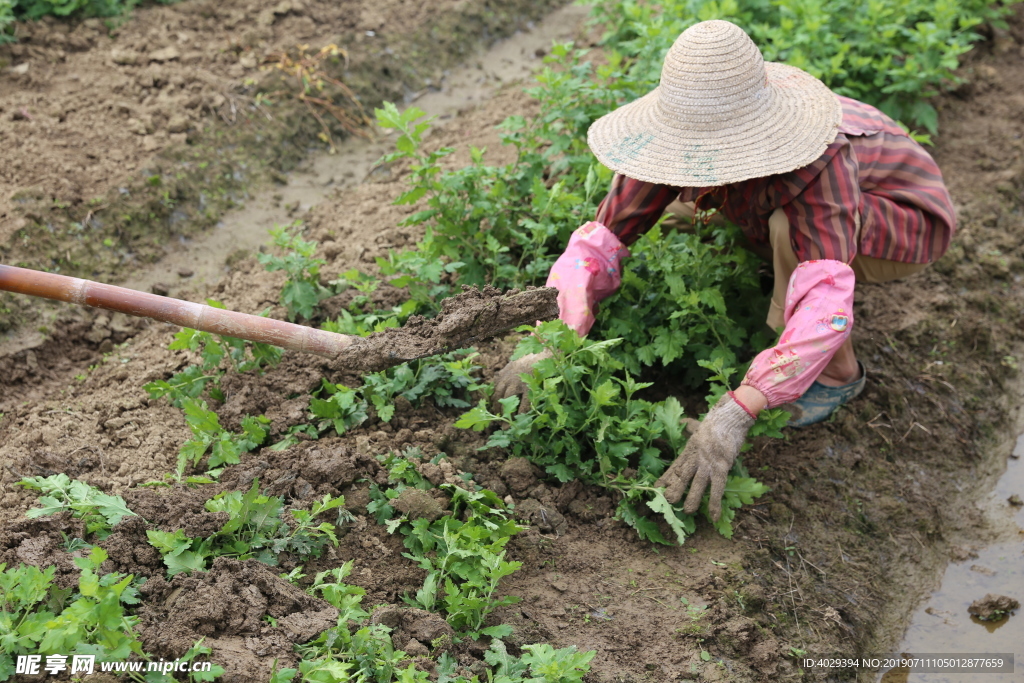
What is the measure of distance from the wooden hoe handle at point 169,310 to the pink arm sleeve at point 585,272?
2.75ft

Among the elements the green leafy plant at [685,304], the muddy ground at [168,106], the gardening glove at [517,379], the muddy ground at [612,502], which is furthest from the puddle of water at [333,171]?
the green leafy plant at [685,304]

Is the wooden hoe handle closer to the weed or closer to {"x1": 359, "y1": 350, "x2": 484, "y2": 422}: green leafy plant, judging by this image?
{"x1": 359, "y1": 350, "x2": 484, "y2": 422}: green leafy plant

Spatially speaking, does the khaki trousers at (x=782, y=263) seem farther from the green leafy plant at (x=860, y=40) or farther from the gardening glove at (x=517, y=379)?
the green leafy plant at (x=860, y=40)

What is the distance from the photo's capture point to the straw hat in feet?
9.73

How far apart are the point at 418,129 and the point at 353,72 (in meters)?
2.76

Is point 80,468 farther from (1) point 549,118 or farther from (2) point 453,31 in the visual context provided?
(2) point 453,31

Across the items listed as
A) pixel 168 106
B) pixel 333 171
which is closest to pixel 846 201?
pixel 333 171

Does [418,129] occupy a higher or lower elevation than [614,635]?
higher

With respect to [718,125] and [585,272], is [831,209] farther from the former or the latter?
[585,272]

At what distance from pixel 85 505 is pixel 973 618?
324 centimetres

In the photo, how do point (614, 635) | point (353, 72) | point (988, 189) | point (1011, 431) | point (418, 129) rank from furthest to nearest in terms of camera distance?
point (353, 72) < point (988, 189) < point (1011, 431) < point (418, 129) < point (614, 635)

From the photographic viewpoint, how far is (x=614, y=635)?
2.85 meters

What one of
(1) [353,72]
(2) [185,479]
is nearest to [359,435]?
(2) [185,479]

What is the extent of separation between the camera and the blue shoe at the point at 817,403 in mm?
3738
